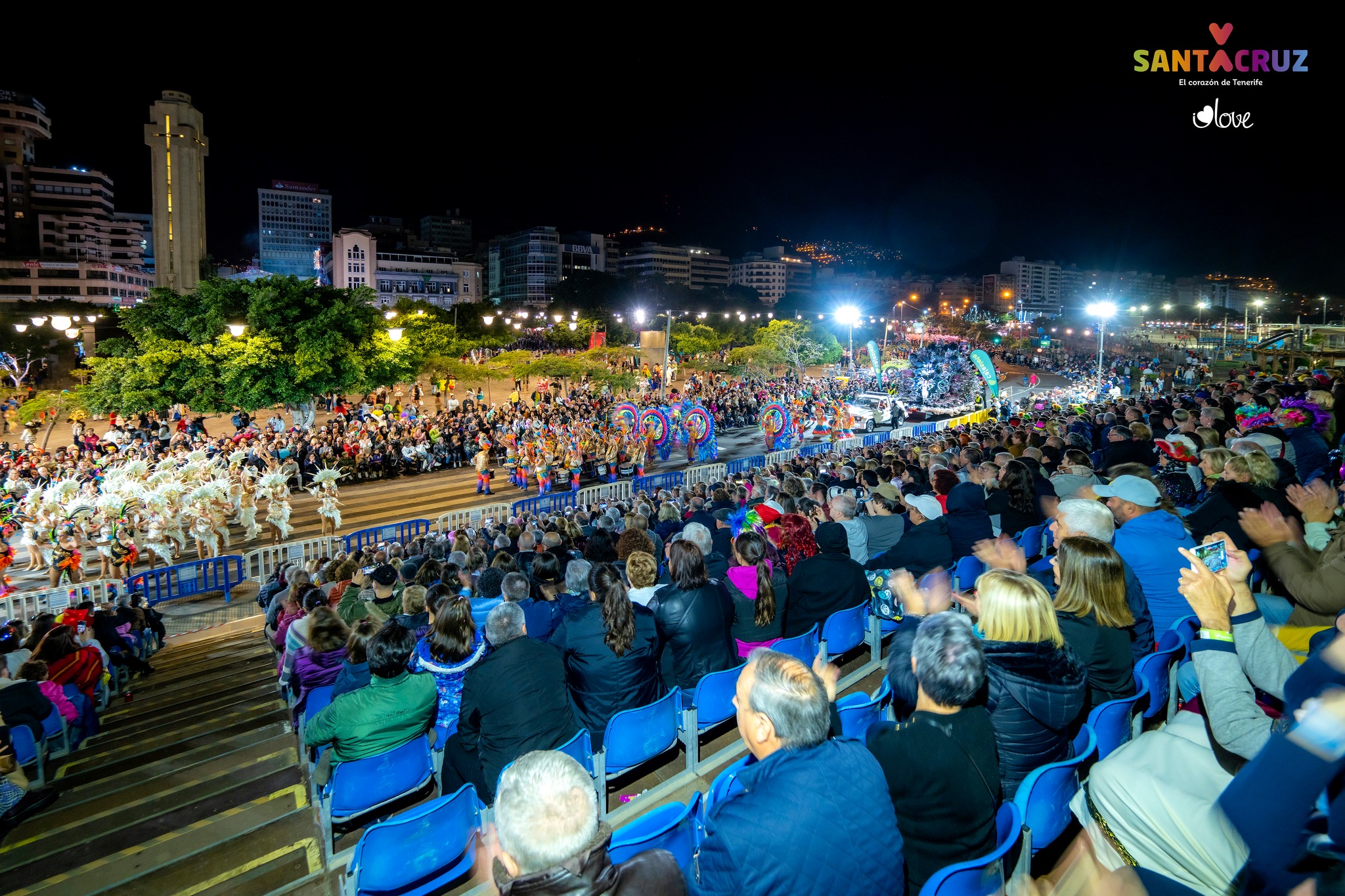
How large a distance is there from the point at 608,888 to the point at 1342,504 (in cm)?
678

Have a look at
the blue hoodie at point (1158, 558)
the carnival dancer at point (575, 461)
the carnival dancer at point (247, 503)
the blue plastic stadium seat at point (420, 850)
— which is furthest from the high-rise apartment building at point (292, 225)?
the blue hoodie at point (1158, 558)

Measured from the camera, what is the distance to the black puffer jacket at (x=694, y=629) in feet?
14.1

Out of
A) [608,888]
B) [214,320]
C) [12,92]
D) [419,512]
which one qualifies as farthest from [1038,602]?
[12,92]

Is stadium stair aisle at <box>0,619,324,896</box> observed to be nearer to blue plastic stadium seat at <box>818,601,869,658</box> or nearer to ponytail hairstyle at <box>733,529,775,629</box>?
ponytail hairstyle at <box>733,529,775,629</box>

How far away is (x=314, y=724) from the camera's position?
3.65 m

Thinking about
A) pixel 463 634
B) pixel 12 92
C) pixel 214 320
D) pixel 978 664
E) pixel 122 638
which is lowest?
pixel 122 638

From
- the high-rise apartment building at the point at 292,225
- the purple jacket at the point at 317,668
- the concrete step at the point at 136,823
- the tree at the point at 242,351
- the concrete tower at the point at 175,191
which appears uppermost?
the high-rise apartment building at the point at 292,225

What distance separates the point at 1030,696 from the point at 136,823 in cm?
488

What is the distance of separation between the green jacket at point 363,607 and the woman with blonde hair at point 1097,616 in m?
4.63

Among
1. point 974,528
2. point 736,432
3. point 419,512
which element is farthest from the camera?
point 736,432

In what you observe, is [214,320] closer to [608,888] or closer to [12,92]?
[608,888]

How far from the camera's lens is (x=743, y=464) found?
20625mm

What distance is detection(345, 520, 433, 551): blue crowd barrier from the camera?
47.5ft

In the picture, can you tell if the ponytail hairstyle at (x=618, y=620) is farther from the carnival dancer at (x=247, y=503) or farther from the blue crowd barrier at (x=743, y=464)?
the blue crowd barrier at (x=743, y=464)
